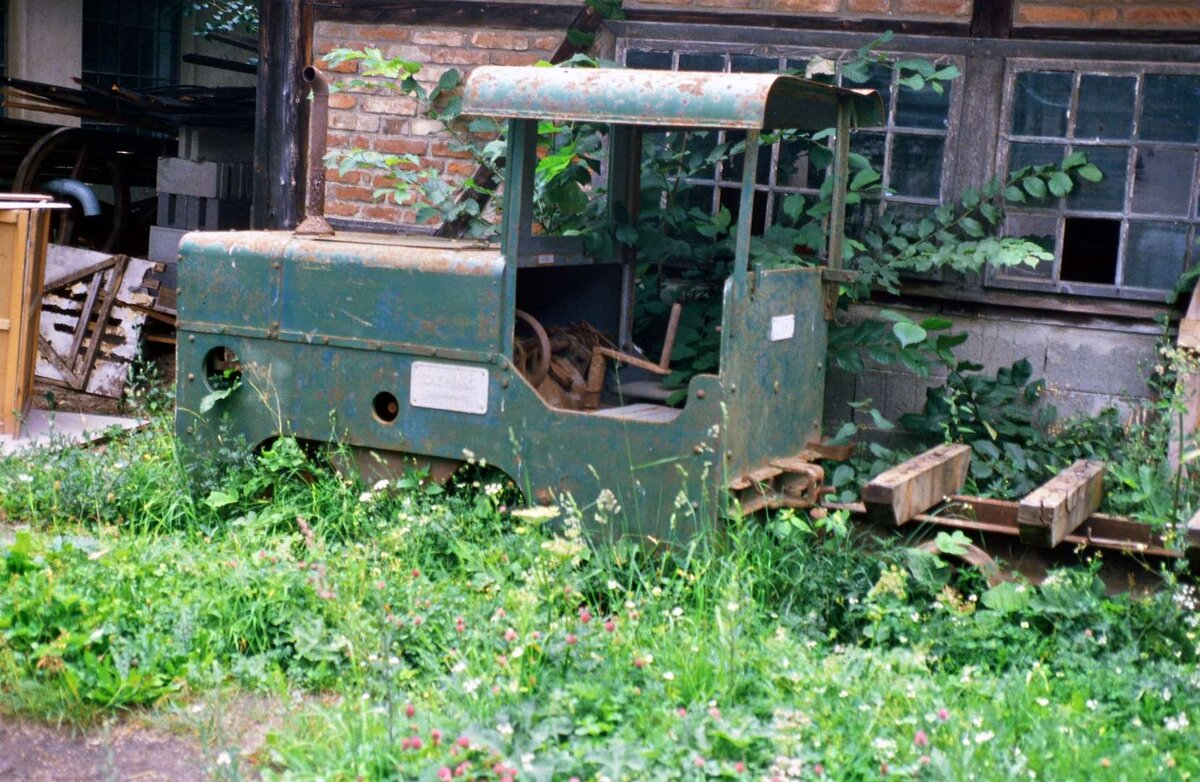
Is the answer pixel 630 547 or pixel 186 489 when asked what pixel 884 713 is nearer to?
pixel 630 547

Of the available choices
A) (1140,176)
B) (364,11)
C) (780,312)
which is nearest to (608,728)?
(780,312)

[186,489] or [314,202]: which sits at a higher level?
[314,202]

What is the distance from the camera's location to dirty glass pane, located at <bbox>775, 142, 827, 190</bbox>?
6875 millimetres

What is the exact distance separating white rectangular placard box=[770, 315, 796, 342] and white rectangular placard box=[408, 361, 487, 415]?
103 centimetres

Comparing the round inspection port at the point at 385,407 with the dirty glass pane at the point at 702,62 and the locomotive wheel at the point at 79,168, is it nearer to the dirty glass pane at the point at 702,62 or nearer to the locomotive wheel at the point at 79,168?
the dirty glass pane at the point at 702,62

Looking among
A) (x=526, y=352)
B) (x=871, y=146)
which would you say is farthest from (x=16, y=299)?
(x=871, y=146)

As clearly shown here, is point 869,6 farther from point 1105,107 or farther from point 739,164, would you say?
point 1105,107

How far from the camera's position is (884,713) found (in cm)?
362

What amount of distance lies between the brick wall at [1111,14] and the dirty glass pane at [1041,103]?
9.6 inches

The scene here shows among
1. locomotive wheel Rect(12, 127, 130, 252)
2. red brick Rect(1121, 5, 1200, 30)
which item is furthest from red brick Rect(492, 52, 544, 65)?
locomotive wheel Rect(12, 127, 130, 252)

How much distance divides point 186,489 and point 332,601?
1.60m

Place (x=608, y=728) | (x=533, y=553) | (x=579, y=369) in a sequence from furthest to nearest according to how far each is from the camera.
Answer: (x=579, y=369)
(x=533, y=553)
(x=608, y=728)

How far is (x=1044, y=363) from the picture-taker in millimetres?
6527

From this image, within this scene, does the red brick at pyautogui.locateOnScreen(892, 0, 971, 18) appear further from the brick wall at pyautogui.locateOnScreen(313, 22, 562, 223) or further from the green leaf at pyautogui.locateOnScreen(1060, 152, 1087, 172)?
the brick wall at pyautogui.locateOnScreen(313, 22, 562, 223)
